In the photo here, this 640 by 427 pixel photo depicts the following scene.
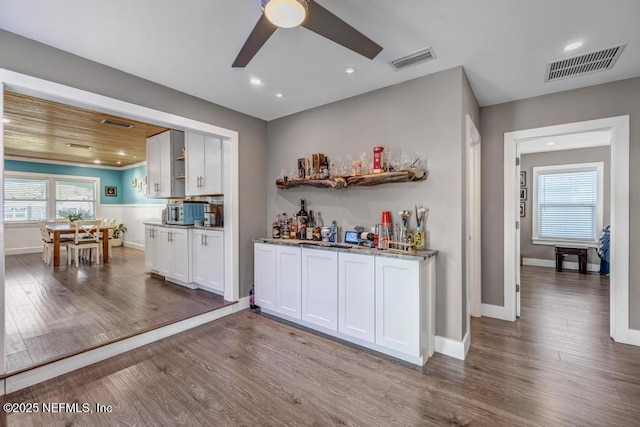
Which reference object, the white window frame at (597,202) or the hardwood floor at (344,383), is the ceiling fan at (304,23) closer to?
the hardwood floor at (344,383)

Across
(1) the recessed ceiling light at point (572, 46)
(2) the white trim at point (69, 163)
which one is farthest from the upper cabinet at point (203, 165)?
(2) the white trim at point (69, 163)

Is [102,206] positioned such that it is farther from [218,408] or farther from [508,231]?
[508,231]

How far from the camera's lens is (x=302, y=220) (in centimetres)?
347

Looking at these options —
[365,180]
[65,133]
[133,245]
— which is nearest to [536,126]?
[365,180]

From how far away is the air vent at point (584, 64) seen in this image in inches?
89.0

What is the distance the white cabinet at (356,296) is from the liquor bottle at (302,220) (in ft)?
2.58

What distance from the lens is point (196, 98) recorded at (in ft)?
10.4

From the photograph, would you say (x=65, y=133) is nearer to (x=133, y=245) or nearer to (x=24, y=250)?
(x=133, y=245)

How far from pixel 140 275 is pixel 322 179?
13.4ft

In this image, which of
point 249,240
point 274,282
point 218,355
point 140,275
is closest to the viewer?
point 218,355

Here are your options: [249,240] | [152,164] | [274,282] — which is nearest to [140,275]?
[152,164]

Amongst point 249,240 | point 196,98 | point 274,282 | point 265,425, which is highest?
point 196,98

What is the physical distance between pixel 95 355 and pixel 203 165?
8.36 ft

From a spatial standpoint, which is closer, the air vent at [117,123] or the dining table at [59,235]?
the air vent at [117,123]
